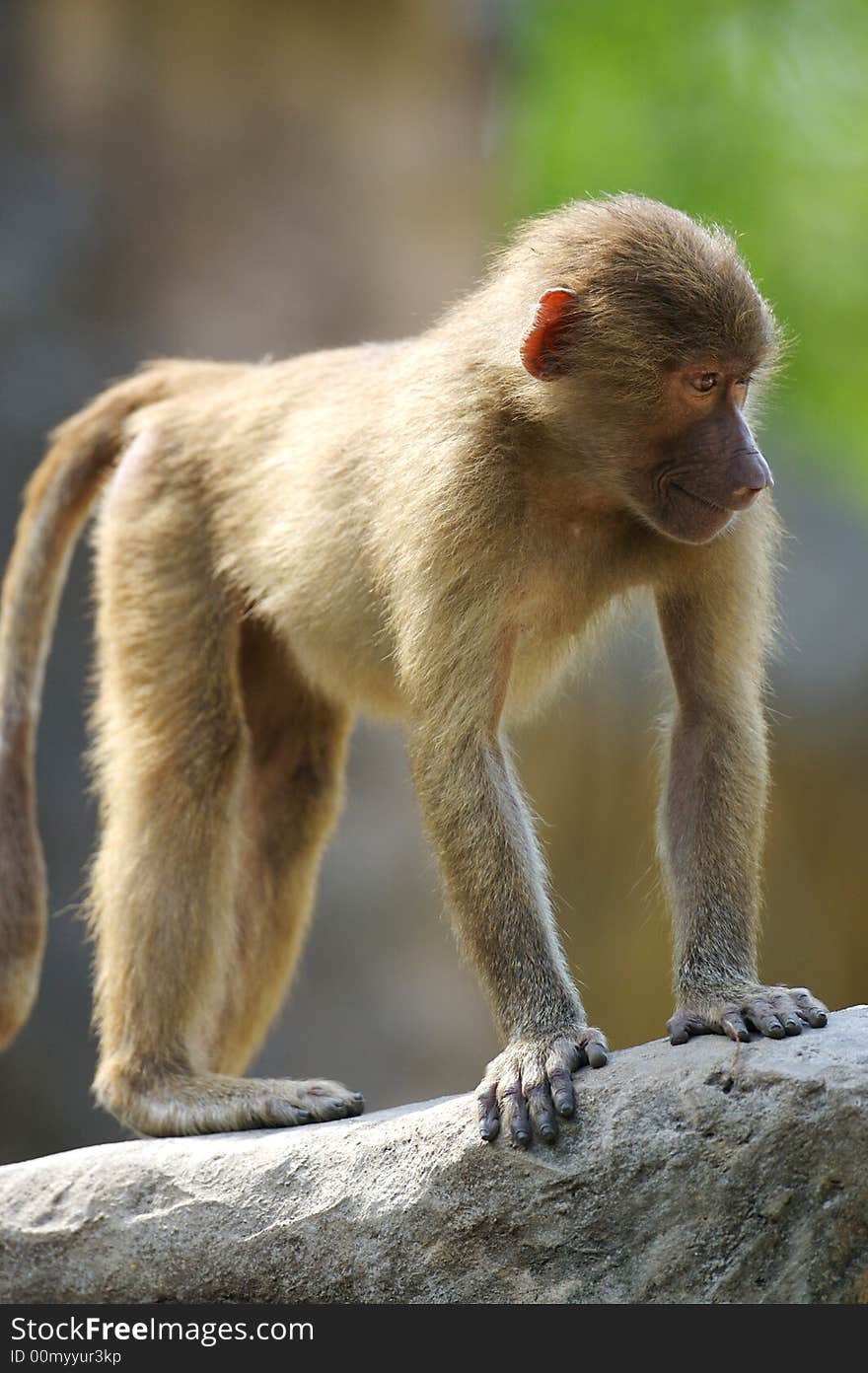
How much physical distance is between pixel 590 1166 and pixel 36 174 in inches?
345

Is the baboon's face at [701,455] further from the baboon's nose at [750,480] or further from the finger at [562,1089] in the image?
the finger at [562,1089]

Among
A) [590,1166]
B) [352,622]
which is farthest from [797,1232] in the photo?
[352,622]

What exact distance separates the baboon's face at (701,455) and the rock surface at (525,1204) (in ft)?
4.83

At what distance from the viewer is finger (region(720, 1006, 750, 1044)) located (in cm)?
443

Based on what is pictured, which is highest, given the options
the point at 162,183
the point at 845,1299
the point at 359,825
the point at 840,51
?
the point at 840,51

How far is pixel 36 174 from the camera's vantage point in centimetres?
1120

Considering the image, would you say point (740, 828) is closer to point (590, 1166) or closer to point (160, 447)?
point (590, 1166)

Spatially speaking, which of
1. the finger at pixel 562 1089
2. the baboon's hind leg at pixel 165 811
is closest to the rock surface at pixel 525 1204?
the finger at pixel 562 1089

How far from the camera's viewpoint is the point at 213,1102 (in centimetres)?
570

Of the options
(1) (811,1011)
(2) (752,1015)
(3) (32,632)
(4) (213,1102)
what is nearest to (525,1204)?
(2) (752,1015)

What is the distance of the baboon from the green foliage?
10.9 metres

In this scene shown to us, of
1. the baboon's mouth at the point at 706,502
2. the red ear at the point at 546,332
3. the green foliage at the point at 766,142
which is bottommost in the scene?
the baboon's mouth at the point at 706,502

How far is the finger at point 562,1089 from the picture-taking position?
4387mm

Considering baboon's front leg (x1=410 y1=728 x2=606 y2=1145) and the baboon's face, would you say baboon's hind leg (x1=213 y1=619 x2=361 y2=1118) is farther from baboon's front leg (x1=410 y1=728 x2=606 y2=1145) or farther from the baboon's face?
the baboon's face
